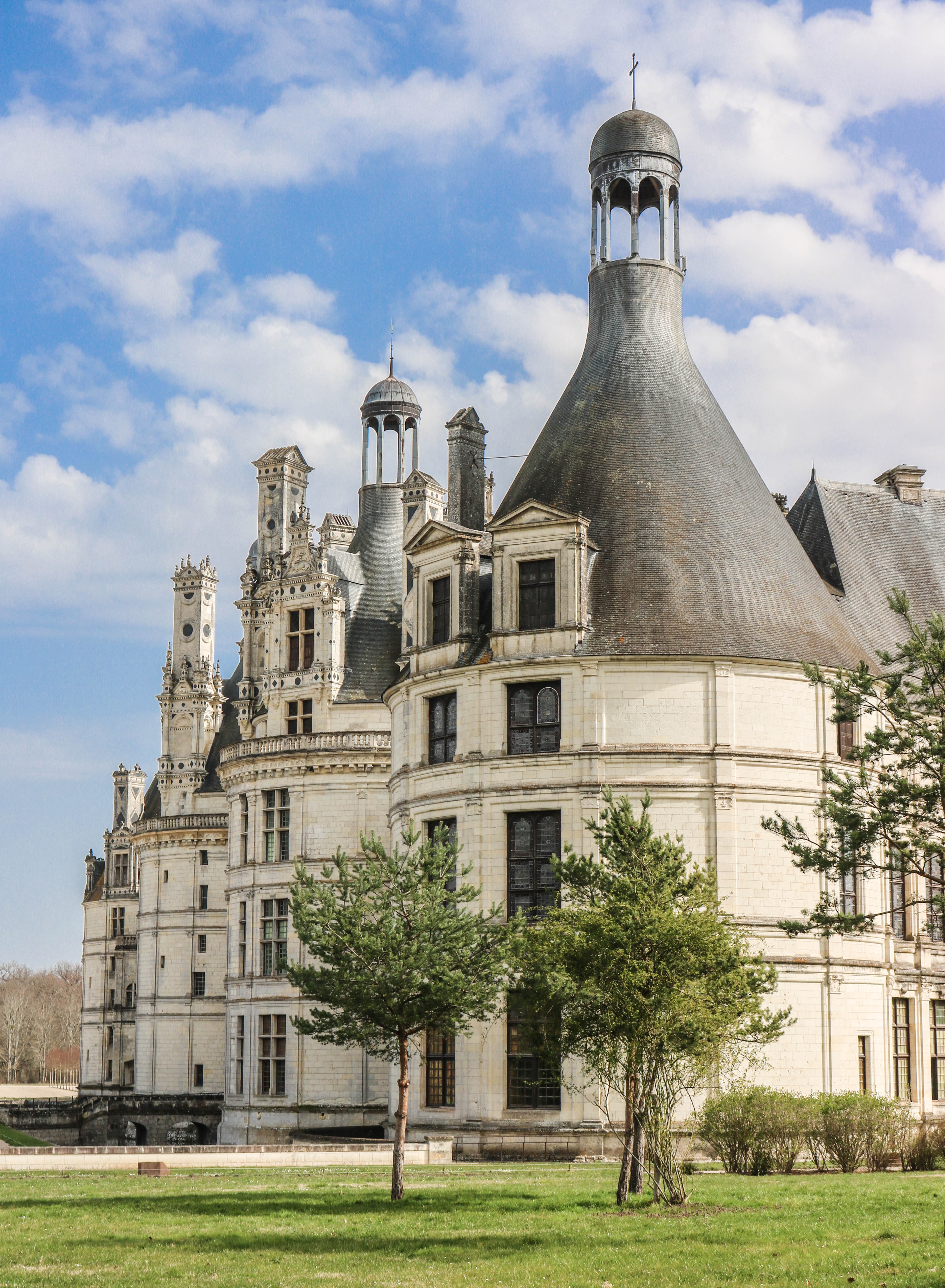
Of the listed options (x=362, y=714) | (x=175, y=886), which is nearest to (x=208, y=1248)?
(x=362, y=714)

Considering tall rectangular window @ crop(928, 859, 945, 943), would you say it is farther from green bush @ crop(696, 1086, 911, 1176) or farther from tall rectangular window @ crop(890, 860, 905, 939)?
green bush @ crop(696, 1086, 911, 1176)

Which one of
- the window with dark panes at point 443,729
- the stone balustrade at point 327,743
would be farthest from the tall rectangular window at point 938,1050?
the stone balustrade at point 327,743

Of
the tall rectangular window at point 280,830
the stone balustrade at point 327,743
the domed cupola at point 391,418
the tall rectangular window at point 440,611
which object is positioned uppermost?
the domed cupola at point 391,418

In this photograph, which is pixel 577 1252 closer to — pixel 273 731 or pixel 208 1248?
pixel 208 1248

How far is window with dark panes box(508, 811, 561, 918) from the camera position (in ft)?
123

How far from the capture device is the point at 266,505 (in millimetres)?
58375

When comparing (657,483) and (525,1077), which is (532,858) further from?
(657,483)

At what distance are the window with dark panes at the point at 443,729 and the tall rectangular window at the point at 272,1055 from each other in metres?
16.8

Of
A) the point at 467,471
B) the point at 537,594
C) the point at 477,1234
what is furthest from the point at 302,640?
the point at 477,1234

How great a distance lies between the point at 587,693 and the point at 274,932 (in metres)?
20.9

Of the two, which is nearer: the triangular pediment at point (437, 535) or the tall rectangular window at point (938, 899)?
the tall rectangular window at point (938, 899)

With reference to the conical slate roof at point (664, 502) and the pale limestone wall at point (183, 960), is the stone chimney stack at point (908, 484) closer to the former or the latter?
the conical slate roof at point (664, 502)

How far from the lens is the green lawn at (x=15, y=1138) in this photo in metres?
58.6

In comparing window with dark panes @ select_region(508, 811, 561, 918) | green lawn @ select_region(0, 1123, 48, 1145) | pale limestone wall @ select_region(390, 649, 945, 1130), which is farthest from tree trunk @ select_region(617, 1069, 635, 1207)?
green lawn @ select_region(0, 1123, 48, 1145)
